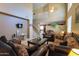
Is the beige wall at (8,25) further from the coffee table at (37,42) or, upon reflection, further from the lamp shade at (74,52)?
the lamp shade at (74,52)

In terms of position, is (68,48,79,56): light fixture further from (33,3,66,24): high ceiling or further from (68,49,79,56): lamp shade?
(33,3,66,24): high ceiling

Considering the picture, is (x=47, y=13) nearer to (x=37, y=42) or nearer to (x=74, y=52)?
(x=37, y=42)

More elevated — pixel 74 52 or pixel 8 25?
pixel 8 25

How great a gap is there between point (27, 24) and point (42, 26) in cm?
25

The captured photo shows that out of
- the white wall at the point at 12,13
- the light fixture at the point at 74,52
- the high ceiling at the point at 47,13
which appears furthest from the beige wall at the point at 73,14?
the white wall at the point at 12,13

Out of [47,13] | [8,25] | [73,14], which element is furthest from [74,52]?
[8,25]

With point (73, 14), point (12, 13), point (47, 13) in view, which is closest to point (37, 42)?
point (47, 13)

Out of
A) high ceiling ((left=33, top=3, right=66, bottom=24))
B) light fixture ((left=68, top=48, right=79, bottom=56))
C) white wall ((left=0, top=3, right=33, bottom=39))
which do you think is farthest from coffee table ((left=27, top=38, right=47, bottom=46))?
light fixture ((left=68, top=48, right=79, bottom=56))

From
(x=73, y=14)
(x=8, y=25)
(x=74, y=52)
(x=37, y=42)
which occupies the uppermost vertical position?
(x=73, y=14)

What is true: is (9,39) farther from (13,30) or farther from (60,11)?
(60,11)

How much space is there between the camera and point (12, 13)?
1886 millimetres

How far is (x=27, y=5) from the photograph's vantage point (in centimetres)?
193

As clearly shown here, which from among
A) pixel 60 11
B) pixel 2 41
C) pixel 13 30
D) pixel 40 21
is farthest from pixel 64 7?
pixel 2 41

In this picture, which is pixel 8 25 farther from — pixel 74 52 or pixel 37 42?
pixel 74 52
